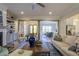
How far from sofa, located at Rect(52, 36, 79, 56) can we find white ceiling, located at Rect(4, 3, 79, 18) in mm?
552

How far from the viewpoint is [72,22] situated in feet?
9.59

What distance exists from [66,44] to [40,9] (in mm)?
923

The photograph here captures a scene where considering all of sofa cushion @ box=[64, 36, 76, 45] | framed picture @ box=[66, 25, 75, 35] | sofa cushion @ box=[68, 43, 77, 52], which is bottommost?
sofa cushion @ box=[68, 43, 77, 52]

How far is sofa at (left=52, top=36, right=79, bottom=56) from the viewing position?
2719 mm

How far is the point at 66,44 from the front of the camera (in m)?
2.95

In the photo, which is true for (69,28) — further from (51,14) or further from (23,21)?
(23,21)

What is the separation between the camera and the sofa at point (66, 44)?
2719 mm

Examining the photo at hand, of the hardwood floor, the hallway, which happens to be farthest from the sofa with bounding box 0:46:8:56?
the hallway

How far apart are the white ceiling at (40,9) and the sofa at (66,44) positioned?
55 cm

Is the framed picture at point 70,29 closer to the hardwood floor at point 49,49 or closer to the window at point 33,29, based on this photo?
the hardwood floor at point 49,49

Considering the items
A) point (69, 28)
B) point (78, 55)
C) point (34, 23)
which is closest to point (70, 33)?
point (69, 28)

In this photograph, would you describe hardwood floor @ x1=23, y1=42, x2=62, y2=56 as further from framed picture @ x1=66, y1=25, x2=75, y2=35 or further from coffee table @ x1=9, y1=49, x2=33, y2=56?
framed picture @ x1=66, y1=25, x2=75, y2=35

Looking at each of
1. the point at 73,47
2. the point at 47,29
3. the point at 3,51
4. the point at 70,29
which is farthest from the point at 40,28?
the point at 3,51

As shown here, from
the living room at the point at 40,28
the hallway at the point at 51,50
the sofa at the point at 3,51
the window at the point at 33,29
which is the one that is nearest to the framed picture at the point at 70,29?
the living room at the point at 40,28
